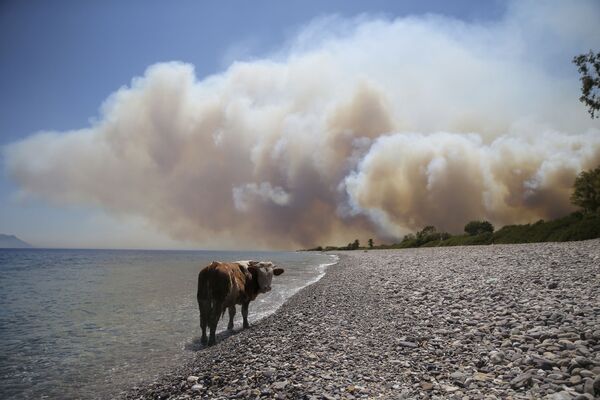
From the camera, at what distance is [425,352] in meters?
7.91

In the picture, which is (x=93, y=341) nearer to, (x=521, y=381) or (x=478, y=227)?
(x=521, y=381)

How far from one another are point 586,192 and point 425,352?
8389cm

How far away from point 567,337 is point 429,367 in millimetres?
3173

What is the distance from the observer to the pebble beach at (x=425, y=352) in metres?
6.02

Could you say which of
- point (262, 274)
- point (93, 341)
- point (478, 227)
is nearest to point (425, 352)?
point (262, 274)

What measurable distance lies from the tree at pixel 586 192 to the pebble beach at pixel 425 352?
233 ft

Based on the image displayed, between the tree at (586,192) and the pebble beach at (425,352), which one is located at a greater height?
the tree at (586,192)

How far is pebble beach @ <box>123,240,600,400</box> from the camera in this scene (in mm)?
6016

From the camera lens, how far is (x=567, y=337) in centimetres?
718

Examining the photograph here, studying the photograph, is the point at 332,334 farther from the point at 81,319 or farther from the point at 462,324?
the point at 81,319

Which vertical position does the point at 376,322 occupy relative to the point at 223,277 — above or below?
below

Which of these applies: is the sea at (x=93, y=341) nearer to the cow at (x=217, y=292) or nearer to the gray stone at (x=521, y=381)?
the cow at (x=217, y=292)

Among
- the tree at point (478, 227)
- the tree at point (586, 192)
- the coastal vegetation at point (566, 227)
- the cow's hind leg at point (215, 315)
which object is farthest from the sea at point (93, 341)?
the tree at point (478, 227)

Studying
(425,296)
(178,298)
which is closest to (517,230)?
(425,296)
